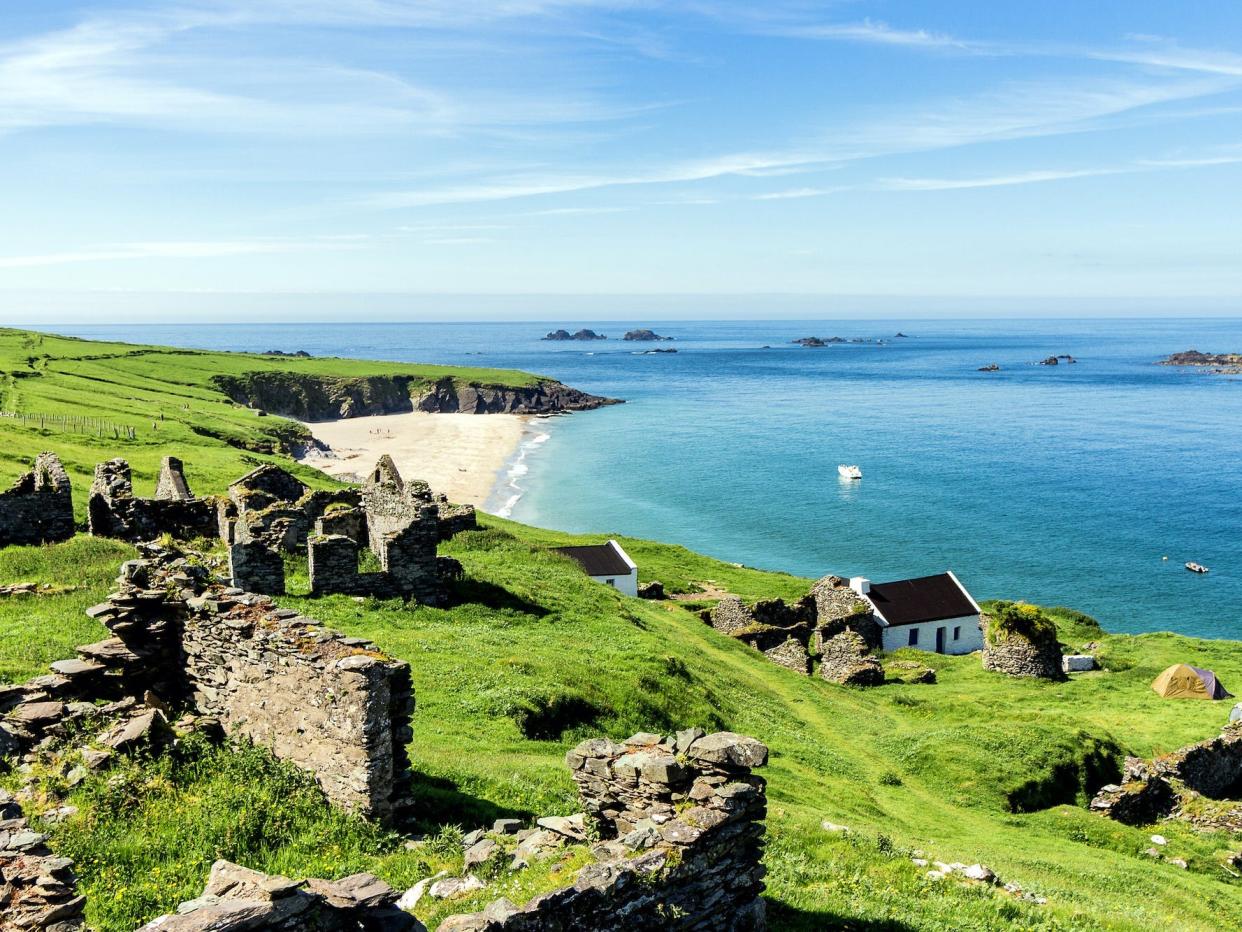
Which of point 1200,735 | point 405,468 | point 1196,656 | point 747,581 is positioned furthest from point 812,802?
point 405,468

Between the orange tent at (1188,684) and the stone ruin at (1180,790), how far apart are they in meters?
12.4

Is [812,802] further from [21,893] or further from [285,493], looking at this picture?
[285,493]

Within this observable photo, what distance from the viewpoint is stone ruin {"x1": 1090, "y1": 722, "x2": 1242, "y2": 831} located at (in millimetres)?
28234

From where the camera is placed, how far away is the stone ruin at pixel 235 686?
41.2 ft

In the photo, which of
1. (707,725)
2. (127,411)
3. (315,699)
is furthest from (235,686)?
(127,411)

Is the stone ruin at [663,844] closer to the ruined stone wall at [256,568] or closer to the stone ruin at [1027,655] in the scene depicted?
the ruined stone wall at [256,568]

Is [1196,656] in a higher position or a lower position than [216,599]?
lower

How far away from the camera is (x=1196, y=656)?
52.1m

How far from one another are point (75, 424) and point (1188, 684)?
303 feet

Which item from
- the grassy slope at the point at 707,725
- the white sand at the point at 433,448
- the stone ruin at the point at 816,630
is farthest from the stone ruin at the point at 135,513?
the white sand at the point at 433,448

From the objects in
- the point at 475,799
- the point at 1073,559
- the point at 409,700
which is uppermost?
the point at 409,700

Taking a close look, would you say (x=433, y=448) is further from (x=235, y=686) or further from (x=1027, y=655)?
(x=235, y=686)

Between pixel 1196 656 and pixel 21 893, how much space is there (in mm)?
60963

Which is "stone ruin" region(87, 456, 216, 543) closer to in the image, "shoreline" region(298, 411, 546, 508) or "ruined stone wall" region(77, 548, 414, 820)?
"ruined stone wall" region(77, 548, 414, 820)
